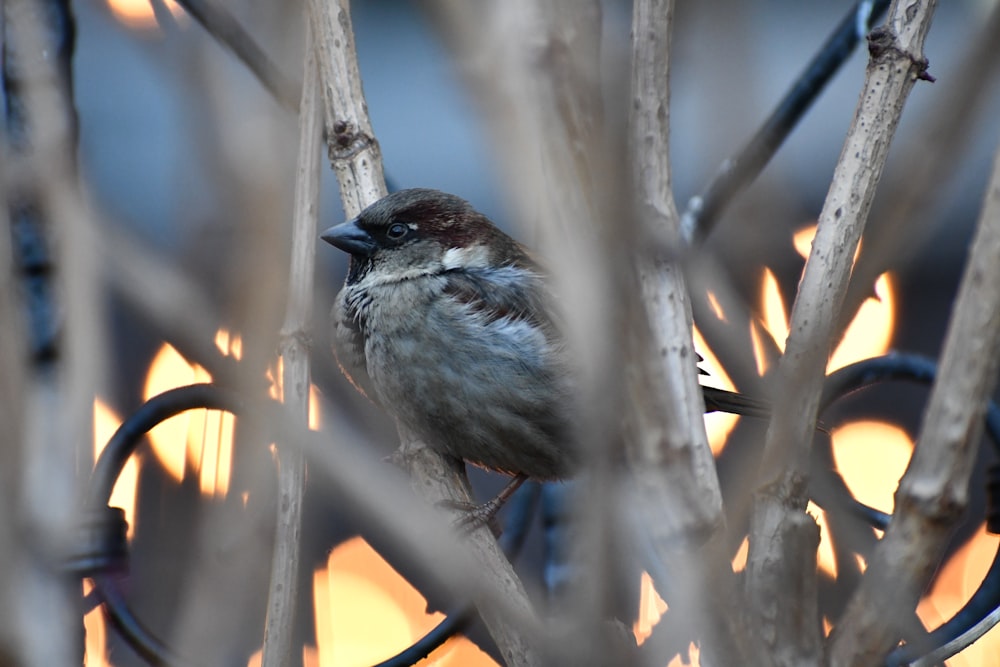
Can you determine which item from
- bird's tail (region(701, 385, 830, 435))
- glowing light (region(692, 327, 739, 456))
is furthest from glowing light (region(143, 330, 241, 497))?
glowing light (region(692, 327, 739, 456))

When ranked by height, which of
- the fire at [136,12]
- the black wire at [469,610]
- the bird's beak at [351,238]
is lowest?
the black wire at [469,610]

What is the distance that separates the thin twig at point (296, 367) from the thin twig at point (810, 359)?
54 cm

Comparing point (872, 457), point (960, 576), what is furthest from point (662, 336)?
point (960, 576)

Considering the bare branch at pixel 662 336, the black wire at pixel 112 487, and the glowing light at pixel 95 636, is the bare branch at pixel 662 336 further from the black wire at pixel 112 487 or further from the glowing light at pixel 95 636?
the glowing light at pixel 95 636

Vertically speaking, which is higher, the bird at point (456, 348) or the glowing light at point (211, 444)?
the bird at point (456, 348)

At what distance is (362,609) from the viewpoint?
278 cm

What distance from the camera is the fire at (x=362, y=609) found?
2.73 metres

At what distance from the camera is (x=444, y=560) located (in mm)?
1079

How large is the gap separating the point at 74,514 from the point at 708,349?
172cm

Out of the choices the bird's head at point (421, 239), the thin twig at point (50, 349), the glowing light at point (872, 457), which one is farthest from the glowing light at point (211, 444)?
the glowing light at point (872, 457)

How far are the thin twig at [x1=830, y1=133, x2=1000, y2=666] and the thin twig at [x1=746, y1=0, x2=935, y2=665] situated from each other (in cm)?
6

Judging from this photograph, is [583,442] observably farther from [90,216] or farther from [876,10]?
[876,10]

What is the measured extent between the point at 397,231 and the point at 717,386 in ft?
2.85

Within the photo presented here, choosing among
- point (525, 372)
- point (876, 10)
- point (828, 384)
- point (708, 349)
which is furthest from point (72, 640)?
point (708, 349)
